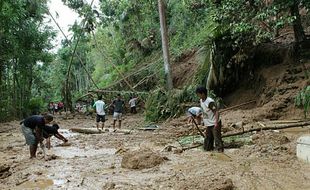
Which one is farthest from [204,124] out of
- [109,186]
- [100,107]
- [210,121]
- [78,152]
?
[100,107]

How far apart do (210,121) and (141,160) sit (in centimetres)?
177

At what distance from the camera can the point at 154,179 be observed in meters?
6.19

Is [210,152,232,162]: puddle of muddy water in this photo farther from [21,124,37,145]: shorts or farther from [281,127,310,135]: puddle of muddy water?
[21,124,37,145]: shorts

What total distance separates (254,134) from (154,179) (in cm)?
381

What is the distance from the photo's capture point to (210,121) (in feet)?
26.6

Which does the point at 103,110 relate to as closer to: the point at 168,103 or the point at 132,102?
the point at 168,103

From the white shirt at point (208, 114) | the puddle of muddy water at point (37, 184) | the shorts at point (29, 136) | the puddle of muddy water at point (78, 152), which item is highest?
the white shirt at point (208, 114)

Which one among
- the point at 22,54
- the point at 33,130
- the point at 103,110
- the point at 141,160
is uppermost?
the point at 22,54

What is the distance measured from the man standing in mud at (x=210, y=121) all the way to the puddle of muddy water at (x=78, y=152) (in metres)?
2.66

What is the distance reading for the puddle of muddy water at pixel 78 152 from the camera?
388 inches

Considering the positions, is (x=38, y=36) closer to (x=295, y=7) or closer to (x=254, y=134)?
(x=295, y=7)

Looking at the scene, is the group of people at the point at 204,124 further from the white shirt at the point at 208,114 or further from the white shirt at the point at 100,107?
the white shirt at the point at 100,107

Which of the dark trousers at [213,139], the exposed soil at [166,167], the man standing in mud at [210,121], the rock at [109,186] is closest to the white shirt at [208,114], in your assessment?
the man standing in mud at [210,121]

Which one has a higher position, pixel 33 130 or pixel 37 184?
pixel 33 130
